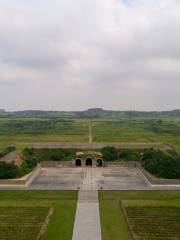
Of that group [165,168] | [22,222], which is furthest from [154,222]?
[165,168]

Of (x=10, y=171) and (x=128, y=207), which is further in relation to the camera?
(x=10, y=171)

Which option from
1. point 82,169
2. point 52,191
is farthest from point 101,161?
point 52,191

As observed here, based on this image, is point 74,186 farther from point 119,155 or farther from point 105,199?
point 119,155

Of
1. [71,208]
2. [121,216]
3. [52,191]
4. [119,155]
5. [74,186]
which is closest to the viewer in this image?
[121,216]

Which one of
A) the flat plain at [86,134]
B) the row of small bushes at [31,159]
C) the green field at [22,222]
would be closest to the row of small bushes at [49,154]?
the row of small bushes at [31,159]

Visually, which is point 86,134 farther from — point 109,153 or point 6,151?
point 6,151
